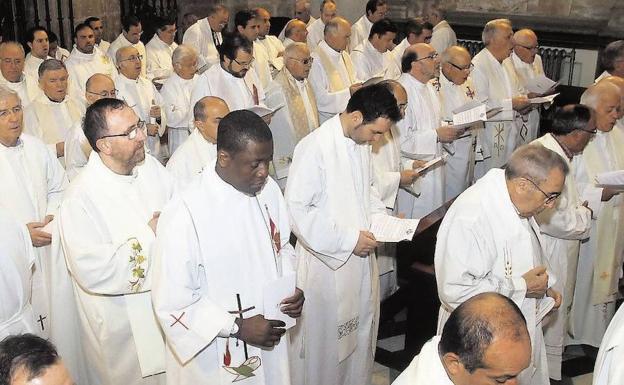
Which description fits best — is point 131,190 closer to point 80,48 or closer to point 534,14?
point 80,48

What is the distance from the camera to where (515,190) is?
3.85m

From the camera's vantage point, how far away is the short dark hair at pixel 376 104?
4395mm

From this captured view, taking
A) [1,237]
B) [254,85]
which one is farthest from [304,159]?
[254,85]

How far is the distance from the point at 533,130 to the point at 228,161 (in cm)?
656

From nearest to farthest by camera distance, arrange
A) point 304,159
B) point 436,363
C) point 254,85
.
Result: point 436,363
point 304,159
point 254,85

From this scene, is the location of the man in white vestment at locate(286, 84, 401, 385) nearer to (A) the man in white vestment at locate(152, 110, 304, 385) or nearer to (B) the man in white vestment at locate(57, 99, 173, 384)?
(A) the man in white vestment at locate(152, 110, 304, 385)

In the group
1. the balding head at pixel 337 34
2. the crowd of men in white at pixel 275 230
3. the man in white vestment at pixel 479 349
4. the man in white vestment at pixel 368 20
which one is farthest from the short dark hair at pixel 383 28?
the man in white vestment at pixel 479 349

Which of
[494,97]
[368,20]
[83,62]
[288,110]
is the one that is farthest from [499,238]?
[368,20]

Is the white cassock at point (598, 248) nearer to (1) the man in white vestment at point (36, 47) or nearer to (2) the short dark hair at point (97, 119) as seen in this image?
(2) the short dark hair at point (97, 119)

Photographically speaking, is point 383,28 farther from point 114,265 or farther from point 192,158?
point 114,265

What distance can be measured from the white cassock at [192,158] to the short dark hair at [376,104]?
4.38 feet

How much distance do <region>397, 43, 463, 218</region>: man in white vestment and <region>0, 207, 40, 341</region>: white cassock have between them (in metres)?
3.89

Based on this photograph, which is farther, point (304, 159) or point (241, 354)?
point (304, 159)

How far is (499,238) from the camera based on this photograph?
390 cm
